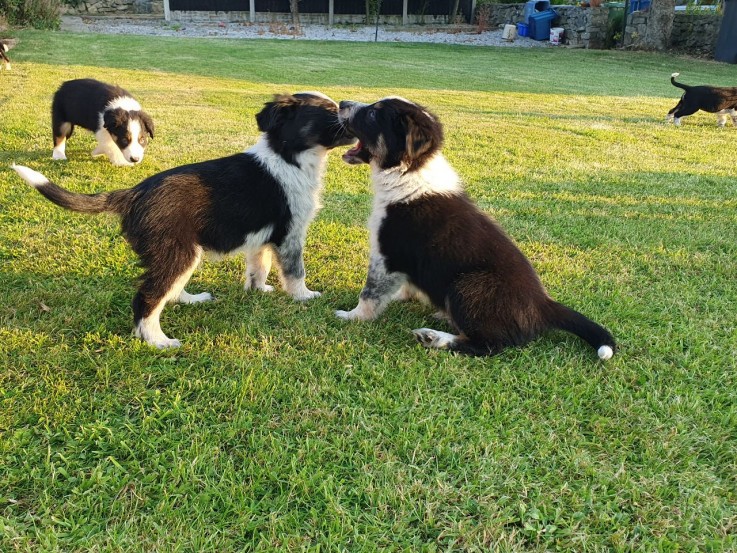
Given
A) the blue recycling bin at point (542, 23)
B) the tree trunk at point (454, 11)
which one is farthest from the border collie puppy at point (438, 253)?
the tree trunk at point (454, 11)

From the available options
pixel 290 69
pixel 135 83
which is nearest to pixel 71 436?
pixel 135 83

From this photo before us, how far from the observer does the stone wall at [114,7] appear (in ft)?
98.2

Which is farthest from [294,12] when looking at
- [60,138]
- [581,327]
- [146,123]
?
[581,327]

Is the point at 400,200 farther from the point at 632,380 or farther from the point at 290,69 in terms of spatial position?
the point at 290,69

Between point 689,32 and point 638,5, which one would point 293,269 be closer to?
point 689,32

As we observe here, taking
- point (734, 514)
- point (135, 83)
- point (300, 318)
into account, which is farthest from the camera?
point (135, 83)

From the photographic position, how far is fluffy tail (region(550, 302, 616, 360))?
3.05 m

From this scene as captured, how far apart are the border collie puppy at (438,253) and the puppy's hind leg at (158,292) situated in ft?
3.45

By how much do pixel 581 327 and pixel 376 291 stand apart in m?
1.25

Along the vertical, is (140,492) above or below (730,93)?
below

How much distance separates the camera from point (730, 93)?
10367mm

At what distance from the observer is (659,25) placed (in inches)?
916

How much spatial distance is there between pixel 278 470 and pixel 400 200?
5.85 ft

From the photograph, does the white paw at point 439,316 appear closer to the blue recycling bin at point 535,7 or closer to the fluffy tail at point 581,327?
the fluffy tail at point 581,327
